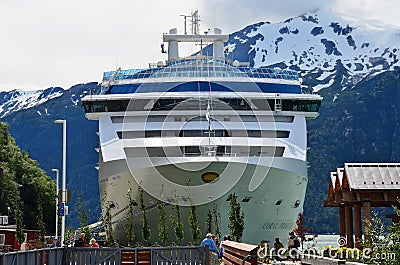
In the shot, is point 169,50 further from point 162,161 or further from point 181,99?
point 162,161

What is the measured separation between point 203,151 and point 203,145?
0.42m

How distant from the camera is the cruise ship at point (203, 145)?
3584cm

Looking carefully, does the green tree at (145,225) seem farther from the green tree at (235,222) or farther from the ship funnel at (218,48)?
the ship funnel at (218,48)

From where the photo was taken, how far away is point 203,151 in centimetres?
3678

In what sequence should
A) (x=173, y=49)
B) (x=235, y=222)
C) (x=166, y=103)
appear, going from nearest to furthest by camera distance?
(x=235, y=222)
(x=166, y=103)
(x=173, y=49)

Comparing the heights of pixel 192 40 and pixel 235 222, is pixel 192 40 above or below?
above

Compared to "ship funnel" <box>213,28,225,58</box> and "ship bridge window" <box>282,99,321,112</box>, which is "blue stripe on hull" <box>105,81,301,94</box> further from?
"ship funnel" <box>213,28,225,58</box>

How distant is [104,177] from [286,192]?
8.03 m

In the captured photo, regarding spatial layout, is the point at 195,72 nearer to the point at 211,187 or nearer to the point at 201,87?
the point at 201,87

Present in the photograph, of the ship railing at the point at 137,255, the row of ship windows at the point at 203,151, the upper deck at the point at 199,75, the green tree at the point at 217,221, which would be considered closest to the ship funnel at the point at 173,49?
the upper deck at the point at 199,75

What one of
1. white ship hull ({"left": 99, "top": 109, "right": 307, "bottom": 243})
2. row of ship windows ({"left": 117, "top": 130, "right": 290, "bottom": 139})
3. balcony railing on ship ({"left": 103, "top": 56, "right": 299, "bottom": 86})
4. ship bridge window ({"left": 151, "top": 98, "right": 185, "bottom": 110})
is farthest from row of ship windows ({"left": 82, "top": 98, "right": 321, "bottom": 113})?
white ship hull ({"left": 99, "top": 109, "right": 307, "bottom": 243})

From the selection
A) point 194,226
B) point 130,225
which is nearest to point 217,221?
point 194,226

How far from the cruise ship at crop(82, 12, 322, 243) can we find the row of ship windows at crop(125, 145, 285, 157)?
43 mm

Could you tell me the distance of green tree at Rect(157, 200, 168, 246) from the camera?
35219mm
